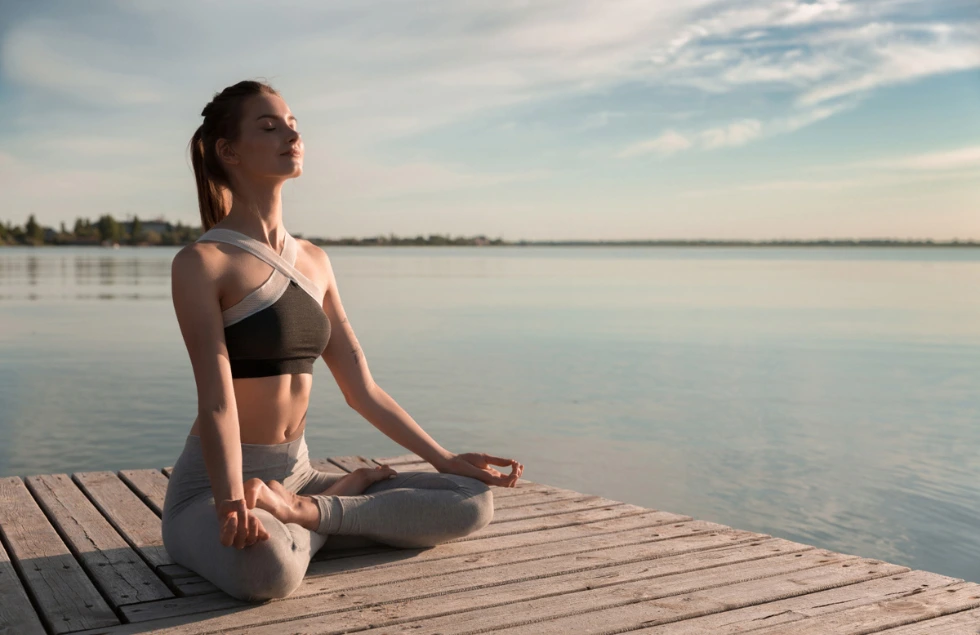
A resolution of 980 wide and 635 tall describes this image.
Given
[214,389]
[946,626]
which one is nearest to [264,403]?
[214,389]

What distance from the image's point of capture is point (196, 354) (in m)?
3.15

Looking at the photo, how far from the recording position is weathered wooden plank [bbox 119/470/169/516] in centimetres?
481

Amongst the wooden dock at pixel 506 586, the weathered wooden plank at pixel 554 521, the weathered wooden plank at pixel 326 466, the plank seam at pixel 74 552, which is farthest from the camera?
the weathered wooden plank at pixel 326 466

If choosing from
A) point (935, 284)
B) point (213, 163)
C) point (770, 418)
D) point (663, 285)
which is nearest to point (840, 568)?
point (213, 163)

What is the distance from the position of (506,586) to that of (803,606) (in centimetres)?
113

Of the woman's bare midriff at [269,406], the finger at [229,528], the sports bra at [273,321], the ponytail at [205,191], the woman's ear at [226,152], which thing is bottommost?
the finger at [229,528]

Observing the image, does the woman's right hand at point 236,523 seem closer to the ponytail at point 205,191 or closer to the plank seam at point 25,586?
the plank seam at point 25,586

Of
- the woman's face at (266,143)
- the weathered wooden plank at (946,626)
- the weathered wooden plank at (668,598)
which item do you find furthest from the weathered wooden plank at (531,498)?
the woman's face at (266,143)

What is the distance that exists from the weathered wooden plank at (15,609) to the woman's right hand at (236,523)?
2.25ft

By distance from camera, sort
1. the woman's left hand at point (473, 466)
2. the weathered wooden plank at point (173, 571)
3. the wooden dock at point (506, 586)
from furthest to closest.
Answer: the woman's left hand at point (473, 466) → the weathered wooden plank at point (173, 571) → the wooden dock at point (506, 586)

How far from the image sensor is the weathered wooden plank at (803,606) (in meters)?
3.10

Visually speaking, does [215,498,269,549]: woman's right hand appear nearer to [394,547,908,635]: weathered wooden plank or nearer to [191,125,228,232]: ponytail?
[394,547,908,635]: weathered wooden plank

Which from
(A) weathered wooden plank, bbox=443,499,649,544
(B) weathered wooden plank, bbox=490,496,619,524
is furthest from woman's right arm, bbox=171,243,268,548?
(B) weathered wooden plank, bbox=490,496,619,524

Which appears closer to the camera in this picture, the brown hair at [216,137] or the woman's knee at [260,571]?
the woman's knee at [260,571]
